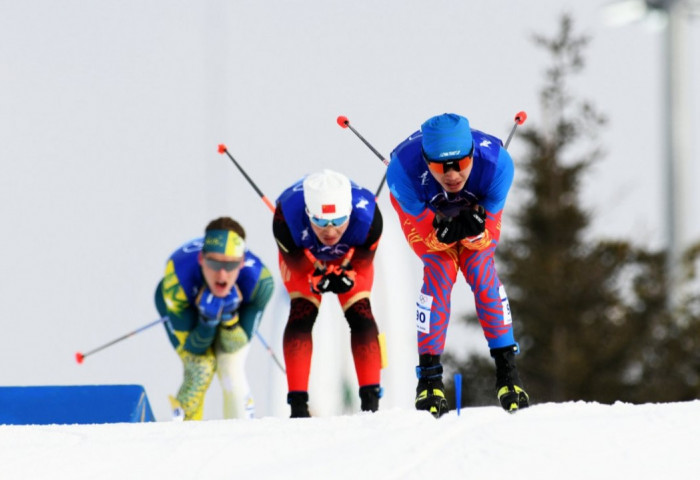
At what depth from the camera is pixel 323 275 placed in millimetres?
7980

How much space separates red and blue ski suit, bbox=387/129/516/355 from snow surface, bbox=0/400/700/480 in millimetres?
589

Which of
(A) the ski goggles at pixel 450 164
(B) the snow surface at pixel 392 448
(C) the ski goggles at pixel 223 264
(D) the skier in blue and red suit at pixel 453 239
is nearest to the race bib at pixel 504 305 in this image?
(D) the skier in blue and red suit at pixel 453 239

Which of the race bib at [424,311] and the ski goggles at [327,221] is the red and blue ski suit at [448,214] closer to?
the race bib at [424,311]

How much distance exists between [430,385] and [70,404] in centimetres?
327

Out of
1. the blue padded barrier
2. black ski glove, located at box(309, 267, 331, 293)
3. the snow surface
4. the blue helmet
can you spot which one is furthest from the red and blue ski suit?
the blue padded barrier

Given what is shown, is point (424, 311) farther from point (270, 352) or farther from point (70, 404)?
point (270, 352)

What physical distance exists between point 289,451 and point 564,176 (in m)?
28.8

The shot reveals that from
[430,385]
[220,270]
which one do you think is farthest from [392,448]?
[220,270]

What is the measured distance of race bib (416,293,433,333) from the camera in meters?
6.99

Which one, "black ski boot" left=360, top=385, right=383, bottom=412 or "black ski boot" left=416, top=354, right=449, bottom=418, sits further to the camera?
"black ski boot" left=360, top=385, right=383, bottom=412

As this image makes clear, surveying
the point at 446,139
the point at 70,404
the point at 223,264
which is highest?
the point at 446,139

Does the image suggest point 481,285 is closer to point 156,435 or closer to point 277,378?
point 156,435

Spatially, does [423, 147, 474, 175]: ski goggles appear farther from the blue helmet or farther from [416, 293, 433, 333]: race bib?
[416, 293, 433, 333]: race bib

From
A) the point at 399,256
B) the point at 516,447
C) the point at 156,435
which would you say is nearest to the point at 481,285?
the point at 516,447
